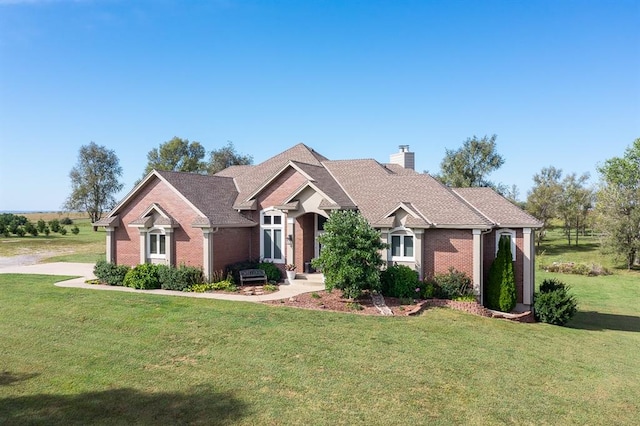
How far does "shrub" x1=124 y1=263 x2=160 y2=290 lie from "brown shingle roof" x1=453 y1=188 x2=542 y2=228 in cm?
1806

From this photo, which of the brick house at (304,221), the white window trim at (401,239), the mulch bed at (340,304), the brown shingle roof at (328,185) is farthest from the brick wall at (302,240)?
the white window trim at (401,239)

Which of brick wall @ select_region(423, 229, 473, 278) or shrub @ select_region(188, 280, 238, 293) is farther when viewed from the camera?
shrub @ select_region(188, 280, 238, 293)

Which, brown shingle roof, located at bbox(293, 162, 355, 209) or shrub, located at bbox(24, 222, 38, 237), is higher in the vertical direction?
brown shingle roof, located at bbox(293, 162, 355, 209)

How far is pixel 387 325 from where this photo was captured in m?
15.1

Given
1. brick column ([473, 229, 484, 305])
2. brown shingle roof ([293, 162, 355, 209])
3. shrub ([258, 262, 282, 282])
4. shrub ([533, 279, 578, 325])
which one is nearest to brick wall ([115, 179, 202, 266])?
shrub ([258, 262, 282, 282])

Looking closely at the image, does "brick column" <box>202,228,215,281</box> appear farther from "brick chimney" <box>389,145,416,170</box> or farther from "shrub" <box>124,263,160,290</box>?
"brick chimney" <box>389,145,416,170</box>

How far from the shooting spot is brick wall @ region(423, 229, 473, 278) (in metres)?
19.9

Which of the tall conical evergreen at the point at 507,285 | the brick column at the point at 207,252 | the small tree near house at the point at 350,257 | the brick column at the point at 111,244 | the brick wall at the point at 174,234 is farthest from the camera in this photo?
the brick column at the point at 111,244

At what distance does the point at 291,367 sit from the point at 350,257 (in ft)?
23.8

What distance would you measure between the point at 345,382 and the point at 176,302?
10440 millimetres

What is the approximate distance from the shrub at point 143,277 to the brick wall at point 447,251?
14328 millimetres

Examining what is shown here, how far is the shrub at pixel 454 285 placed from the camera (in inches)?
768

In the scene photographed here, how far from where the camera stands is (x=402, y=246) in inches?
827

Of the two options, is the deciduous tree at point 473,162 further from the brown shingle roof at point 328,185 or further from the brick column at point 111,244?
the brick column at point 111,244
